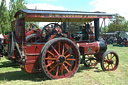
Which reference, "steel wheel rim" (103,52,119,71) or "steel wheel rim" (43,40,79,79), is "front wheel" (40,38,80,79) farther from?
"steel wheel rim" (103,52,119,71)

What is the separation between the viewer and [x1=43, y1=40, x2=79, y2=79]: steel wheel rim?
4.53m

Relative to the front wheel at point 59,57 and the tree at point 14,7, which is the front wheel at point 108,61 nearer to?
the front wheel at point 59,57

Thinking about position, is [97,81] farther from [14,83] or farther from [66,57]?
[14,83]

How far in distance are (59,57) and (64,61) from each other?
0.20 meters


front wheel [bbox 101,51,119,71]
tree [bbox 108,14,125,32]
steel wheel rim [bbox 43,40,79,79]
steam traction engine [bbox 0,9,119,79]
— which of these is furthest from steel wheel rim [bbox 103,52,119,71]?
tree [bbox 108,14,125,32]

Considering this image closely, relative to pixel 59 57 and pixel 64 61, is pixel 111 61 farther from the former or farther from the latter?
pixel 59 57

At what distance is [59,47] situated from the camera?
15.1 ft

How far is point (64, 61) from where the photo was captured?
4594 millimetres

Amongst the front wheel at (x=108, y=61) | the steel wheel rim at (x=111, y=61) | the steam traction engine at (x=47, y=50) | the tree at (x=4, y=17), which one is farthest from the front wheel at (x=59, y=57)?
the tree at (x=4, y=17)

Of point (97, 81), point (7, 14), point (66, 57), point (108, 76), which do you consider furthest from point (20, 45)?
point (7, 14)

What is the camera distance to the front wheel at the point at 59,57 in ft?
14.2

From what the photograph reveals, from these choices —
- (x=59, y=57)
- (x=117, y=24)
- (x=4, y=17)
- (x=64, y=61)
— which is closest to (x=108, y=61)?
(x=64, y=61)

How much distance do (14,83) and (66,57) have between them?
1611 millimetres

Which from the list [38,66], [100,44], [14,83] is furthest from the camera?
[100,44]
